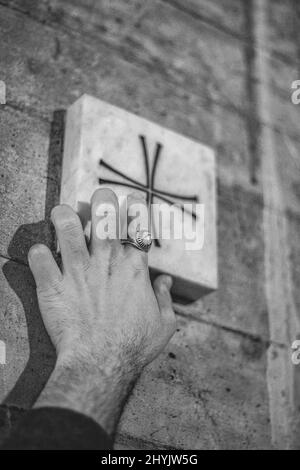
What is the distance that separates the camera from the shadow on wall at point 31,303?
4.78ft

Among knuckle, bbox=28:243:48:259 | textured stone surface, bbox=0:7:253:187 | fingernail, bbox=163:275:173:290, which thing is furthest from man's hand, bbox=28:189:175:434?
textured stone surface, bbox=0:7:253:187

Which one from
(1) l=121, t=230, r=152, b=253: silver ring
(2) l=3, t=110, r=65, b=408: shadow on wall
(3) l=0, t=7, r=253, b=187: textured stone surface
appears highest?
(3) l=0, t=7, r=253, b=187: textured stone surface

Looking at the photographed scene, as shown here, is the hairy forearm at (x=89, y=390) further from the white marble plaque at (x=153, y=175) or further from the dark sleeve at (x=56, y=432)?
the white marble plaque at (x=153, y=175)

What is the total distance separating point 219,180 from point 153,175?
413 millimetres

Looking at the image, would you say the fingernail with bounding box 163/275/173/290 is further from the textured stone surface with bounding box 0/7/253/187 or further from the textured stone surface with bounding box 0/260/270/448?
the textured stone surface with bounding box 0/7/253/187

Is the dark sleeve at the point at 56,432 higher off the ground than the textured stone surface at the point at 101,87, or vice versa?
the textured stone surface at the point at 101,87

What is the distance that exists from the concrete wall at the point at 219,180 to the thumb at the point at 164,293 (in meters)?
0.16

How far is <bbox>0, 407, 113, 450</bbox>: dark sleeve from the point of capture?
119 cm

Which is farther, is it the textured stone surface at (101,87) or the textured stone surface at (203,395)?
the textured stone surface at (101,87)

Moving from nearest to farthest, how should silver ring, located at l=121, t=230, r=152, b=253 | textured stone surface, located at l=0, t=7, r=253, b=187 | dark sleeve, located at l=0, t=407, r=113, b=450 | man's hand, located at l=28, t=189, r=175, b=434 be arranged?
dark sleeve, located at l=0, t=407, r=113, b=450
man's hand, located at l=28, t=189, r=175, b=434
silver ring, located at l=121, t=230, r=152, b=253
textured stone surface, located at l=0, t=7, r=253, b=187

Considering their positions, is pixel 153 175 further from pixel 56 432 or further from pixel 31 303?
pixel 56 432

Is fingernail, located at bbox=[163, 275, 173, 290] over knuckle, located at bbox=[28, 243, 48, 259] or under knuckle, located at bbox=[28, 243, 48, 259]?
under

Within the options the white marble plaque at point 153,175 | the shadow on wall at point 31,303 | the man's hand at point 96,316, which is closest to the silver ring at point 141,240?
the man's hand at point 96,316

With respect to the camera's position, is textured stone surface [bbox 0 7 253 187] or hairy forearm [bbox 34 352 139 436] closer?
hairy forearm [bbox 34 352 139 436]
